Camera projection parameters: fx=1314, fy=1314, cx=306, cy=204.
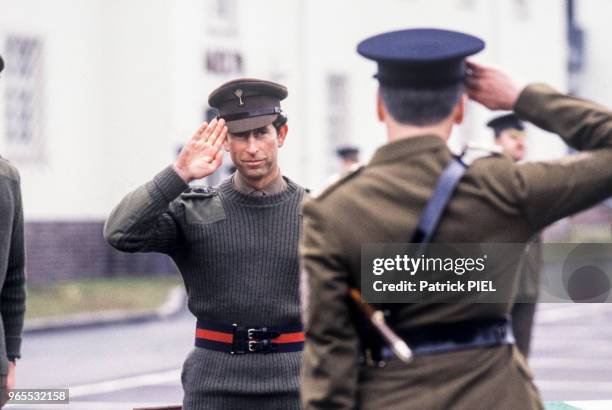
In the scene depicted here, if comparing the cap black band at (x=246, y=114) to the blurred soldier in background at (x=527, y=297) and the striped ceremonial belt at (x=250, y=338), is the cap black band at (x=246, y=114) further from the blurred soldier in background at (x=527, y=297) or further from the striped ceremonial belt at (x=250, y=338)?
the blurred soldier in background at (x=527, y=297)

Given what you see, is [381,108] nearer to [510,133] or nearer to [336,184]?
[336,184]

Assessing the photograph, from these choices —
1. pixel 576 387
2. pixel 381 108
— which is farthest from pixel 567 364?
pixel 381 108

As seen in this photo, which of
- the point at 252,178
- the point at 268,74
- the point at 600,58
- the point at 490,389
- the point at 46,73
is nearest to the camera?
the point at 490,389

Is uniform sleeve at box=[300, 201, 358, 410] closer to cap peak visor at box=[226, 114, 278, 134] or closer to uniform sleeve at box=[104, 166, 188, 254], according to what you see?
uniform sleeve at box=[104, 166, 188, 254]

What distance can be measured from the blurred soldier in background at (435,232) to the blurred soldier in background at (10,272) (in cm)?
217

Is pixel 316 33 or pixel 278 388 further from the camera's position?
pixel 316 33

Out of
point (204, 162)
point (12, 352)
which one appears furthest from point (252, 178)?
point (12, 352)

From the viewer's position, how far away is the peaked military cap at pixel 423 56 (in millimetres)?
3449

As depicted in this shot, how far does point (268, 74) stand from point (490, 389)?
23.5 m

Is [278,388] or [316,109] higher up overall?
[278,388]

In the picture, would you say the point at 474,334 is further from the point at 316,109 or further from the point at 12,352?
the point at 316,109

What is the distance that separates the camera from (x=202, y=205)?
5.37 m

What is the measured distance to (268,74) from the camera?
87.4ft

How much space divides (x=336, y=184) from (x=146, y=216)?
1.73m
